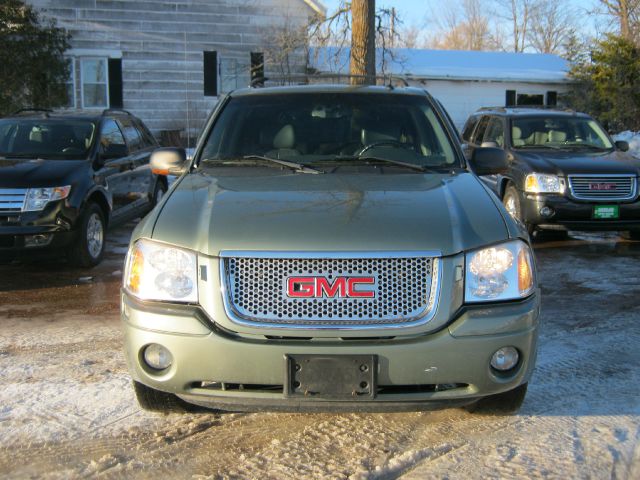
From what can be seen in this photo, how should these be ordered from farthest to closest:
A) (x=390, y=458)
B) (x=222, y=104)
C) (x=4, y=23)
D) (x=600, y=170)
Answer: (x=4, y=23) → (x=600, y=170) → (x=222, y=104) → (x=390, y=458)

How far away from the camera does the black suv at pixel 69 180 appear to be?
22.4ft

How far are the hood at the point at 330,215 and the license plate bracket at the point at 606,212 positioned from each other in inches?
209

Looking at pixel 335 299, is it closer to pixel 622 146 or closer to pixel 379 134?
pixel 379 134

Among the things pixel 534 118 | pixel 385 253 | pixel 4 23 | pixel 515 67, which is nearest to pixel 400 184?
pixel 385 253

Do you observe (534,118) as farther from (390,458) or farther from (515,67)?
(515,67)

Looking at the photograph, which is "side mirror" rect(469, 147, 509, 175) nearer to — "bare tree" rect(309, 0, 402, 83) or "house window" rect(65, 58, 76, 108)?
"bare tree" rect(309, 0, 402, 83)

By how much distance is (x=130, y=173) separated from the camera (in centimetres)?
883

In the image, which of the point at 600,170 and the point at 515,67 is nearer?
the point at 600,170

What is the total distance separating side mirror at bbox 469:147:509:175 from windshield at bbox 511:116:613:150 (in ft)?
18.0

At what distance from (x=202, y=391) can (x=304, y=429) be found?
70 cm

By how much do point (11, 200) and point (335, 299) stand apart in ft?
15.8

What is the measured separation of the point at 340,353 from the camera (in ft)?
9.95

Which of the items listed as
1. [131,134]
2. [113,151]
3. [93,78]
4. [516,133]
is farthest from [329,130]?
[93,78]

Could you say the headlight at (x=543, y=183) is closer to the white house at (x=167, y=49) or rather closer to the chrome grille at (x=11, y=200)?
the chrome grille at (x=11, y=200)
